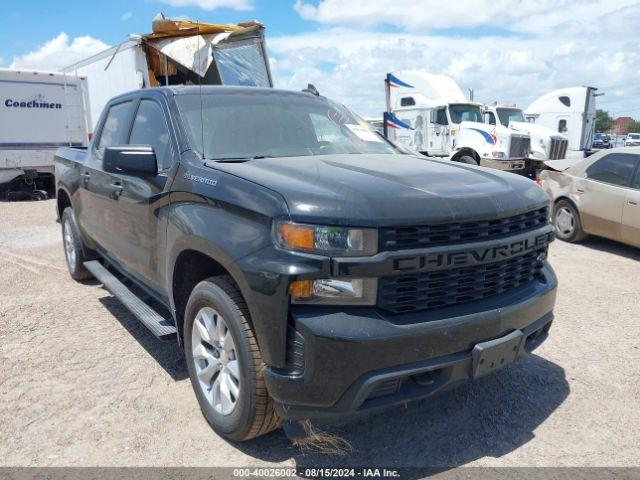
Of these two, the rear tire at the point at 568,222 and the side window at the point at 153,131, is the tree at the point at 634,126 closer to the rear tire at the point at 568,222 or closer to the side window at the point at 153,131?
the rear tire at the point at 568,222

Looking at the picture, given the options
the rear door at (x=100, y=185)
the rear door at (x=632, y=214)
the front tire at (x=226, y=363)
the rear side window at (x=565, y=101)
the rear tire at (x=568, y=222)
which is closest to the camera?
the front tire at (x=226, y=363)

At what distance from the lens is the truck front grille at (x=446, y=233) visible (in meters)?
2.35

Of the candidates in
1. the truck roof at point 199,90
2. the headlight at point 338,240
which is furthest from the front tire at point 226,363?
the truck roof at point 199,90

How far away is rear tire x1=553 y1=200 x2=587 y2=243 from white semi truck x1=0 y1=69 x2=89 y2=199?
1141cm

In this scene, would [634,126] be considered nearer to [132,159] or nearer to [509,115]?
[509,115]

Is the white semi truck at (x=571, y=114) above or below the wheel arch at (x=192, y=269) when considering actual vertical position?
above

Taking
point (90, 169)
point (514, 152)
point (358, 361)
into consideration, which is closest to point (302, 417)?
point (358, 361)

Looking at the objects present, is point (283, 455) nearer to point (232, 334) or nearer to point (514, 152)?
point (232, 334)

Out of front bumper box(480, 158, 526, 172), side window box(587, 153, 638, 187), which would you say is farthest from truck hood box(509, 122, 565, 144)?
side window box(587, 153, 638, 187)

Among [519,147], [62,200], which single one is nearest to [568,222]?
[62,200]

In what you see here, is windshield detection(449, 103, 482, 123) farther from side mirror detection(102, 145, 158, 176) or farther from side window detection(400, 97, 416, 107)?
side mirror detection(102, 145, 158, 176)

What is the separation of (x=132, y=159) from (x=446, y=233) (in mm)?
1892

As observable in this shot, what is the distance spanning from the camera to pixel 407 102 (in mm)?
18641

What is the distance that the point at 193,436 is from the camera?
9.67ft
